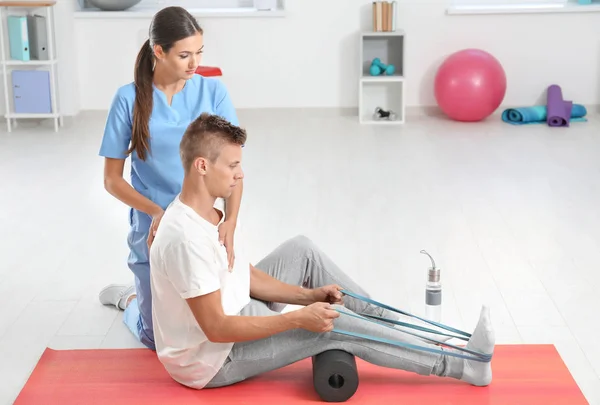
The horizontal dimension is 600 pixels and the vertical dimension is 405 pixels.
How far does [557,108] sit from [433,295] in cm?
371

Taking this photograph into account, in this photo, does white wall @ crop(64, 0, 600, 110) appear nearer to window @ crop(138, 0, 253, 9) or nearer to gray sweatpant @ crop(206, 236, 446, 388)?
window @ crop(138, 0, 253, 9)

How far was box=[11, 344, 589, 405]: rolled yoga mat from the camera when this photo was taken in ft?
7.56

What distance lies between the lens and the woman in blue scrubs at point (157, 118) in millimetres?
2377

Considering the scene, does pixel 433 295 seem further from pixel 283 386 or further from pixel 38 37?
pixel 38 37

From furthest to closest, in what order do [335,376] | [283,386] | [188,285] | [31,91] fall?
[31,91]
[283,386]
[335,376]
[188,285]

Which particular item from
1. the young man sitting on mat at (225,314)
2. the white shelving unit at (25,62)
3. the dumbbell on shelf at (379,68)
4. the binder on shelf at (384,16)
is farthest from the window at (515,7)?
the young man sitting on mat at (225,314)

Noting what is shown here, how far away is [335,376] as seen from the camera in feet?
7.43

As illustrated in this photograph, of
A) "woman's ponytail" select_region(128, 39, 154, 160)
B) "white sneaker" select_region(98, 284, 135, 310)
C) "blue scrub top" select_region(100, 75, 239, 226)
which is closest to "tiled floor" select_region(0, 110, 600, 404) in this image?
"white sneaker" select_region(98, 284, 135, 310)

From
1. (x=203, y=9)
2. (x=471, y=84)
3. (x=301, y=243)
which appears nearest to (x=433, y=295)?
(x=301, y=243)

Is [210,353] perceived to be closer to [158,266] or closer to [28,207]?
[158,266]

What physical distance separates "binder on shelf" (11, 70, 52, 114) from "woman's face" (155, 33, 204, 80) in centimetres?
388

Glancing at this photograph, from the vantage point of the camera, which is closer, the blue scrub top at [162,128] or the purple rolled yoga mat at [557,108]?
the blue scrub top at [162,128]

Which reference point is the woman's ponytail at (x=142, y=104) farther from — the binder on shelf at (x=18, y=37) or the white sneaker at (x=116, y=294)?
the binder on shelf at (x=18, y=37)

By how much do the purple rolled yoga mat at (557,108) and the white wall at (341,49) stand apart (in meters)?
0.25
